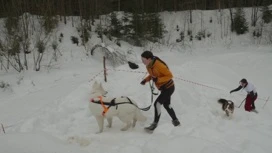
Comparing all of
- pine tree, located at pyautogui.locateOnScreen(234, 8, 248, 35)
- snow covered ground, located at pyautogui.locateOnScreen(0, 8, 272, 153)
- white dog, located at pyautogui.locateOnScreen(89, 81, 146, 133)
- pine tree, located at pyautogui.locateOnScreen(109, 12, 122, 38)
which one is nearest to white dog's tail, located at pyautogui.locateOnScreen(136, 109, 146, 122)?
white dog, located at pyautogui.locateOnScreen(89, 81, 146, 133)

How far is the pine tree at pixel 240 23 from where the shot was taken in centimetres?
1962

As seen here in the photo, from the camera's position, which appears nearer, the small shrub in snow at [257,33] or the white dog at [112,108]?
the white dog at [112,108]

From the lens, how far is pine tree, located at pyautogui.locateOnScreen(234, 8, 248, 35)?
773 inches

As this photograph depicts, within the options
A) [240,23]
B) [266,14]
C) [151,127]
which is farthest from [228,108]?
[266,14]

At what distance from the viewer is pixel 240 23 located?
19625mm

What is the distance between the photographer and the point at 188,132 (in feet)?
19.2

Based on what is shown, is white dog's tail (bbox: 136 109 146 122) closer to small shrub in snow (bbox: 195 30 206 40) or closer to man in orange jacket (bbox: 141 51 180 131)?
man in orange jacket (bbox: 141 51 180 131)

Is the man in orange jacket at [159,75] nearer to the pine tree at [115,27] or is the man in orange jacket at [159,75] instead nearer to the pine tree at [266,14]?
the pine tree at [115,27]

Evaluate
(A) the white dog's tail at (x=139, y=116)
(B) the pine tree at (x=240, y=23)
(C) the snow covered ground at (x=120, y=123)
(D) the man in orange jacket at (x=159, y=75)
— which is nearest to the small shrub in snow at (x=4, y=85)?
(C) the snow covered ground at (x=120, y=123)

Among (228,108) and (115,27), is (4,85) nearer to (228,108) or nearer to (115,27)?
(228,108)

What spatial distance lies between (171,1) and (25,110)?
16024mm

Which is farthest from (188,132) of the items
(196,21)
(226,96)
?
(196,21)

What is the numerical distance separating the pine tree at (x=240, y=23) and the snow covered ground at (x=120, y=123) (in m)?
5.36

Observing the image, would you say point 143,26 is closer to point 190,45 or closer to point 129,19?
point 129,19
